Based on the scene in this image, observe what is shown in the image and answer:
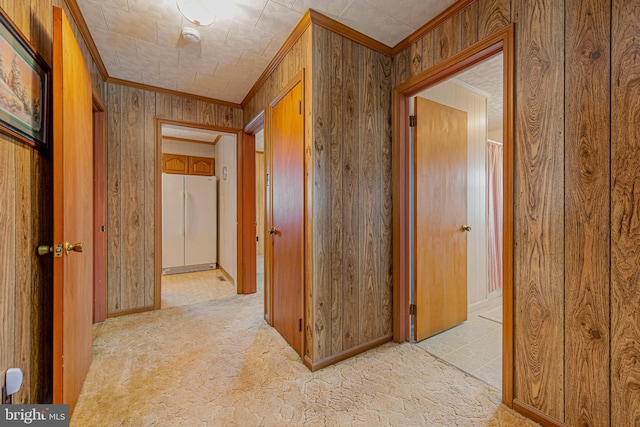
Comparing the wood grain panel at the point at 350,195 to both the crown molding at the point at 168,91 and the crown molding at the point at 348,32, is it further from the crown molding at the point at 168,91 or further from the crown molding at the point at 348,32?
the crown molding at the point at 168,91

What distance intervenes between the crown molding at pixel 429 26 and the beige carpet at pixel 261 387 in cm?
235

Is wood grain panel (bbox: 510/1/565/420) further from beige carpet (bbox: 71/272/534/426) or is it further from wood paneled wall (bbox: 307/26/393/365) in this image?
wood paneled wall (bbox: 307/26/393/365)

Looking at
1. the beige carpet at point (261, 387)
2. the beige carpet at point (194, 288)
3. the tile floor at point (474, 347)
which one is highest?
the beige carpet at point (194, 288)

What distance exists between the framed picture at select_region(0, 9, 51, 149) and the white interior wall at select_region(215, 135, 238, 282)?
208 cm

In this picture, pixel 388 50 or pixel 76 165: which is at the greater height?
pixel 388 50

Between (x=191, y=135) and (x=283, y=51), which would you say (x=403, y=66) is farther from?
(x=191, y=135)

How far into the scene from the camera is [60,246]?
126 cm

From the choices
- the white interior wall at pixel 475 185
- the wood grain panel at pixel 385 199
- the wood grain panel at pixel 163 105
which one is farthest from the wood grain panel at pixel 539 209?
the wood grain panel at pixel 163 105

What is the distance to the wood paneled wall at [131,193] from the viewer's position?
2.75m

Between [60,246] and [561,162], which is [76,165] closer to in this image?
[60,246]

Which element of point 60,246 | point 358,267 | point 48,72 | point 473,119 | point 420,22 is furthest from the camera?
point 473,119

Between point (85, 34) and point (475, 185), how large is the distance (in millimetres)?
3587

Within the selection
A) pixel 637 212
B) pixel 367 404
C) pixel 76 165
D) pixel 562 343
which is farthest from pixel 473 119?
→ pixel 76 165

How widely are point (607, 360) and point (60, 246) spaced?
8.25ft
